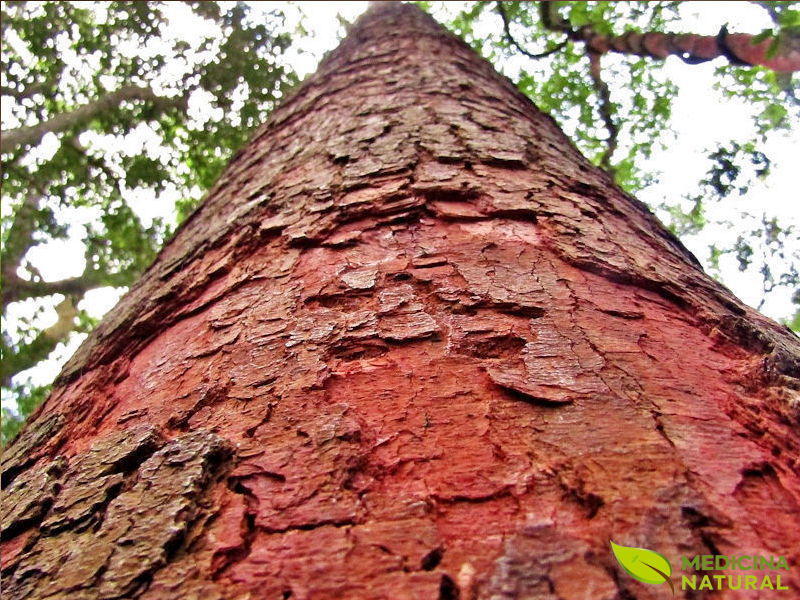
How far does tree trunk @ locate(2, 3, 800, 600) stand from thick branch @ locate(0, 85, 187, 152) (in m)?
6.14

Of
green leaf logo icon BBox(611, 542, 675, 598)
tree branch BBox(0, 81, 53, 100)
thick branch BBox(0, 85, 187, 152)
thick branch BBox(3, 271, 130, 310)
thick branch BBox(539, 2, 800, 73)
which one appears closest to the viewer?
green leaf logo icon BBox(611, 542, 675, 598)

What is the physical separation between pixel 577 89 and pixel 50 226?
7404 mm

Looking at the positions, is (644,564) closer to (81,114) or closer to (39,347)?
(81,114)

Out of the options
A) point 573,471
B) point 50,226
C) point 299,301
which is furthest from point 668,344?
point 50,226

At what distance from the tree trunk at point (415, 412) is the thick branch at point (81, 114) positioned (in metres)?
6.14

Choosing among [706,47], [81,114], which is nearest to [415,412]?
[706,47]

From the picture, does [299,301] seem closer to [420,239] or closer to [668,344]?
[420,239]

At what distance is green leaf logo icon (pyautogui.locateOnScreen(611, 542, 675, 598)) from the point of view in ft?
1.95

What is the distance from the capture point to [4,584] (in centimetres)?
78

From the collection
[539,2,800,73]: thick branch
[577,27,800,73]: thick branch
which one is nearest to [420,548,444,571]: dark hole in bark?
[539,2,800,73]: thick branch

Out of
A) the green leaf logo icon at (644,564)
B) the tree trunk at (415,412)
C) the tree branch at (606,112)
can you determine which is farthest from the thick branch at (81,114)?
the green leaf logo icon at (644,564)

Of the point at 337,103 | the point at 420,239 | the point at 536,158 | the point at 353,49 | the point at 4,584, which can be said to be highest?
the point at 353,49

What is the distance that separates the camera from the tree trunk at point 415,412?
2.17ft

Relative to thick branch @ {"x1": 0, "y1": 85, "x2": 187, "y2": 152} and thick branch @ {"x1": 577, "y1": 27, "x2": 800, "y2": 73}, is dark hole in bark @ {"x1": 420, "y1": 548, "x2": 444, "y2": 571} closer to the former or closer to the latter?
thick branch @ {"x1": 577, "y1": 27, "x2": 800, "y2": 73}
